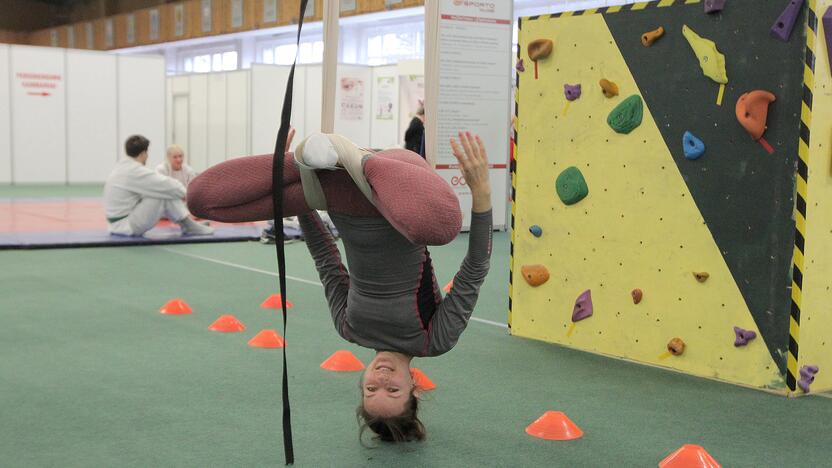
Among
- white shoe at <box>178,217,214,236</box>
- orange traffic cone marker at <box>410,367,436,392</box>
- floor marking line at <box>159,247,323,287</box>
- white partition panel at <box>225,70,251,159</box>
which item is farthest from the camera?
white partition panel at <box>225,70,251,159</box>

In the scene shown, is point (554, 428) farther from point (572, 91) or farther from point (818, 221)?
point (572, 91)

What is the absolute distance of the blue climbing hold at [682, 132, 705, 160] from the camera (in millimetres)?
4301

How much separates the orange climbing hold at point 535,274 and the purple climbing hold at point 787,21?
1.75 metres

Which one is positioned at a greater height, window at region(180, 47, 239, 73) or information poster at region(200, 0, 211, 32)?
information poster at region(200, 0, 211, 32)

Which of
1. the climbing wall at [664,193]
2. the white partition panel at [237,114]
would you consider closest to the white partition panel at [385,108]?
the white partition panel at [237,114]

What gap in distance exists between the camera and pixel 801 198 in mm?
3910

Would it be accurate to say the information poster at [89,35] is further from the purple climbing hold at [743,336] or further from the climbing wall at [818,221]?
the climbing wall at [818,221]

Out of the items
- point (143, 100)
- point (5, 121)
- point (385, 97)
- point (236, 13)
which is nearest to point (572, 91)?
point (385, 97)

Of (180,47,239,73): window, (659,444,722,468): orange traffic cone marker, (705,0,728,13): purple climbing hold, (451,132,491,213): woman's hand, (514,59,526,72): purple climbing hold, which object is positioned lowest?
(659,444,722,468): orange traffic cone marker

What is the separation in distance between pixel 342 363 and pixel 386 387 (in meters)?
1.28

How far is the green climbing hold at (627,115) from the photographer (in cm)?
457

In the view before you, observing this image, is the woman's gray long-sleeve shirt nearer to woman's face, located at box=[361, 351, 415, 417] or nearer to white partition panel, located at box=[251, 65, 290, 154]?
woman's face, located at box=[361, 351, 415, 417]

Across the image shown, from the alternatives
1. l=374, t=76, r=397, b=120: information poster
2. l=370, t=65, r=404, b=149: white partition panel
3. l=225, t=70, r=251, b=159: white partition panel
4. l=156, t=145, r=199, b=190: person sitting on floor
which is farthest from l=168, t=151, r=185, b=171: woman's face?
l=225, t=70, r=251, b=159: white partition panel

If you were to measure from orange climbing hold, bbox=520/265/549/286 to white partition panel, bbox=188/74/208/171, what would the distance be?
1575 cm
